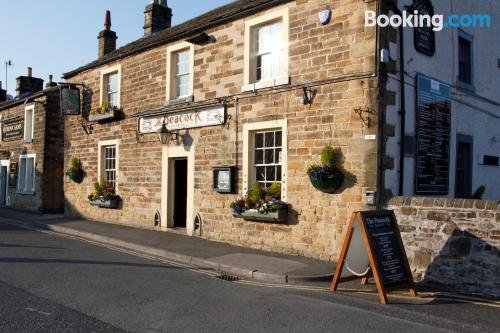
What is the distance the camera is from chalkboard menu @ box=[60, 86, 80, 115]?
57.7ft

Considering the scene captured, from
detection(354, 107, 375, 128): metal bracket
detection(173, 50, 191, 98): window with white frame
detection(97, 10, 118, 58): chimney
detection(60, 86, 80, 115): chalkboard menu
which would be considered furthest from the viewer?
detection(97, 10, 118, 58): chimney

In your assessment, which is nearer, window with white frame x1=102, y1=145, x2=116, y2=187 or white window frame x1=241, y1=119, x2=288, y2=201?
white window frame x1=241, y1=119, x2=288, y2=201

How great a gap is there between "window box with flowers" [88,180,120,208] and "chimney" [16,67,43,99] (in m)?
12.9

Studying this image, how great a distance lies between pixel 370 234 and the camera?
23.6 ft

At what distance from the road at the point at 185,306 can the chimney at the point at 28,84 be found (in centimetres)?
2047

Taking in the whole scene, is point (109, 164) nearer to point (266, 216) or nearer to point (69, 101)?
point (69, 101)

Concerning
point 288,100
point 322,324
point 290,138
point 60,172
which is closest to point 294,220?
Result: point 290,138

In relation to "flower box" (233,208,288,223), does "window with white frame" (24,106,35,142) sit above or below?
above

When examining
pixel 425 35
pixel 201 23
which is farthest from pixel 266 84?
pixel 425 35

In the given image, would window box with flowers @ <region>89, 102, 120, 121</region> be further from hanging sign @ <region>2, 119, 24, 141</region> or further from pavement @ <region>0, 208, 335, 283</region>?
hanging sign @ <region>2, 119, 24, 141</region>

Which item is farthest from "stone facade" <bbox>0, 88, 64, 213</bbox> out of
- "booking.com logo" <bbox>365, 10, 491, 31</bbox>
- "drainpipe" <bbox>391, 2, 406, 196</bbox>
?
"drainpipe" <bbox>391, 2, 406, 196</bbox>

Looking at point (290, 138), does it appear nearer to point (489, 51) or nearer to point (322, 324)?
point (322, 324)

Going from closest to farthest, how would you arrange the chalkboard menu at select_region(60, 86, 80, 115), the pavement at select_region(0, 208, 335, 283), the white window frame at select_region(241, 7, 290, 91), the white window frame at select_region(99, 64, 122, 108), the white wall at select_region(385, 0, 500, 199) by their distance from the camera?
the pavement at select_region(0, 208, 335, 283) → the white wall at select_region(385, 0, 500, 199) → the white window frame at select_region(241, 7, 290, 91) → the white window frame at select_region(99, 64, 122, 108) → the chalkboard menu at select_region(60, 86, 80, 115)

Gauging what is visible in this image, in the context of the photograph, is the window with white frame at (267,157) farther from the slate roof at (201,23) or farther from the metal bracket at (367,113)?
the slate roof at (201,23)
